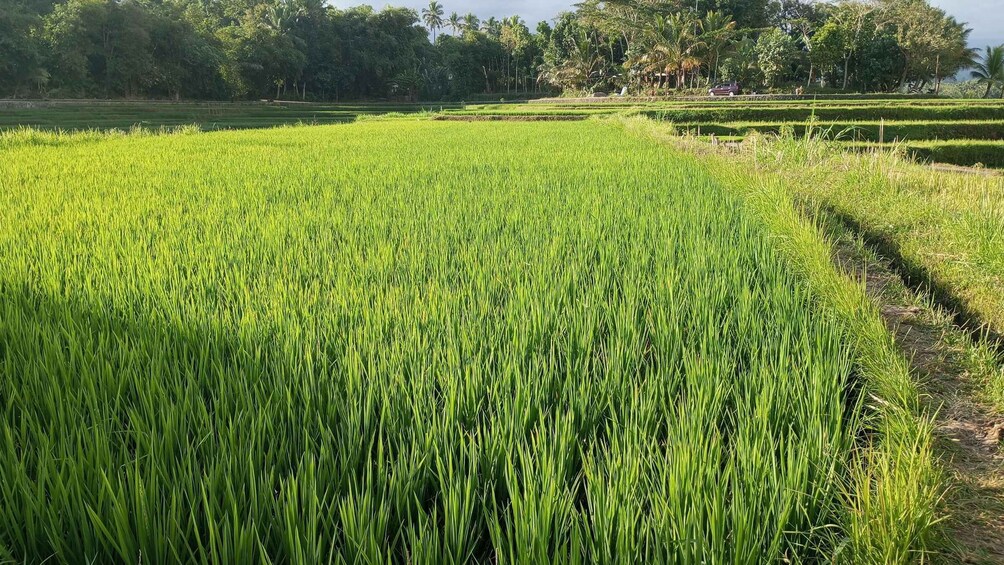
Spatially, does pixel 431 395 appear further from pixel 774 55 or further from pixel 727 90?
pixel 727 90

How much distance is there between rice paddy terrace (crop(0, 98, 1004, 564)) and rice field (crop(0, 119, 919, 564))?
0.01m

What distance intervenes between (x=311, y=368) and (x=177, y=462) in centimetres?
35

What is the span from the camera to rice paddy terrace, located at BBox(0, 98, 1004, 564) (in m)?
0.97

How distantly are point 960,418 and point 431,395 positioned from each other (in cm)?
150

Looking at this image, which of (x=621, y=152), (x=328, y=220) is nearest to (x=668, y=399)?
(x=328, y=220)

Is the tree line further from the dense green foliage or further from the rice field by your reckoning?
the rice field

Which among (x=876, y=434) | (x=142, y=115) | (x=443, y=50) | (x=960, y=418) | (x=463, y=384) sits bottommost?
(x=960, y=418)

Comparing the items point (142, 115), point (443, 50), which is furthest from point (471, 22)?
point (142, 115)

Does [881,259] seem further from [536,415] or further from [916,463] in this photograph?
[536,415]

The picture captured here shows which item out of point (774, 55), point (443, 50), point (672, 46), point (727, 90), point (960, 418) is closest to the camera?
point (960, 418)

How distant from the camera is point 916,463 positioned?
1.16 metres

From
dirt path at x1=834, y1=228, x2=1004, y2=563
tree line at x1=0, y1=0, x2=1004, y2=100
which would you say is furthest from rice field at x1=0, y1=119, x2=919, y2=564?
tree line at x1=0, y1=0, x2=1004, y2=100

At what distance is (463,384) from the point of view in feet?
4.73

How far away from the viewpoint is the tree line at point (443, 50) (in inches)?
1184
